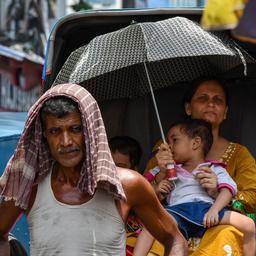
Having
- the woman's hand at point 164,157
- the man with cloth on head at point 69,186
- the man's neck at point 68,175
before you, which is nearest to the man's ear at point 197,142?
the woman's hand at point 164,157

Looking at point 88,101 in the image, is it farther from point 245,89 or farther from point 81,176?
point 245,89

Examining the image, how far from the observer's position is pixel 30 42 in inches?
807

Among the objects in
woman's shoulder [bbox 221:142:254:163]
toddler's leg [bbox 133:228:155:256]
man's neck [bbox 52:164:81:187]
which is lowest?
toddler's leg [bbox 133:228:155:256]

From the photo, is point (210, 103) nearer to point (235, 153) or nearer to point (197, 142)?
point (235, 153)

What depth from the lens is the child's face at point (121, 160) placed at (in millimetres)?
5316

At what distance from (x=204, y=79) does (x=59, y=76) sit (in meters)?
1.04

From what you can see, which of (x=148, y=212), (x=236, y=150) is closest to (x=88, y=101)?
(x=148, y=212)

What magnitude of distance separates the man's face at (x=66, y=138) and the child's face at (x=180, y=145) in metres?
1.33

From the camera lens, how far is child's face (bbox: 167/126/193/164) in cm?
481

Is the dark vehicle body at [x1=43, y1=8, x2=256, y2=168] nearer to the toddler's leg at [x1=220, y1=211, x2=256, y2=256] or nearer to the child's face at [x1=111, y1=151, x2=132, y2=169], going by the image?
the child's face at [x1=111, y1=151, x2=132, y2=169]

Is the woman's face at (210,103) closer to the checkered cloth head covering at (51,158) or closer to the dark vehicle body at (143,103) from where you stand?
A: the dark vehicle body at (143,103)

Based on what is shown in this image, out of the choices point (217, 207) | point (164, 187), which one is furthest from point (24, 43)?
point (217, 207)

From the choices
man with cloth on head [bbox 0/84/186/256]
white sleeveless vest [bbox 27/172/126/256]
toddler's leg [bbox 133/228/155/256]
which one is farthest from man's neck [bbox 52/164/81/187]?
toddler's leg [bbox 133/228/155/256]

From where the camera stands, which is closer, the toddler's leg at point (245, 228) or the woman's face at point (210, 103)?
the toddler's leg at point (245, 228)
